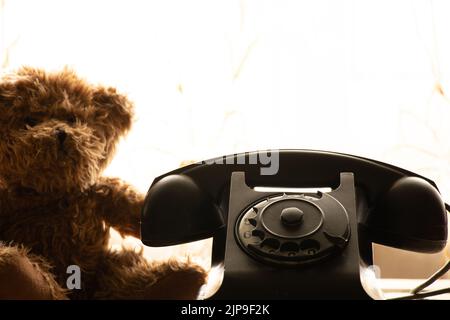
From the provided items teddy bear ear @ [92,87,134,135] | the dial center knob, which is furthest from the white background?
the dial center knob

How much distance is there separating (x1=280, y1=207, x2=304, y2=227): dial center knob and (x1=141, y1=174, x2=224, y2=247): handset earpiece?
0.11m

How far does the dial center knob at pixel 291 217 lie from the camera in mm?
572

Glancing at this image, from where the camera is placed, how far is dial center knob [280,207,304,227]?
1.88 feet

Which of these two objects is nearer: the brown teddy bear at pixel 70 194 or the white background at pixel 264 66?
the brown teddy bear at pixel 70 194

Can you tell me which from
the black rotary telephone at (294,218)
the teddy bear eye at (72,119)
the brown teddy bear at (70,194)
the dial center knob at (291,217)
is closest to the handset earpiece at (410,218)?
the black rotary telephone at (294,218)

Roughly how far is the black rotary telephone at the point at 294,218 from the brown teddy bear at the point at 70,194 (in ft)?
0.51

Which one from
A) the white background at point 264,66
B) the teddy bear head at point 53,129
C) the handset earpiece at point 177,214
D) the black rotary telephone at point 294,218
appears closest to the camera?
the black rotary telephone at point 294,218

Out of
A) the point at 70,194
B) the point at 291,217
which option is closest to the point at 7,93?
the point at 70,194

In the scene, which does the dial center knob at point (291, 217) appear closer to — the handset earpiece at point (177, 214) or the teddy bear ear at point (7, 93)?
the handset earpiece at point (177, 214)

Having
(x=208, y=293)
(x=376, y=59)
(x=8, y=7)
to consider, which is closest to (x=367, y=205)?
(x=208, y=293)

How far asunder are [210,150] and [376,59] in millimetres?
286

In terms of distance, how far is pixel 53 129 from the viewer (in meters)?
0.74

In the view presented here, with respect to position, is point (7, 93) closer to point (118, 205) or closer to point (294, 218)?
point (118, 205)
